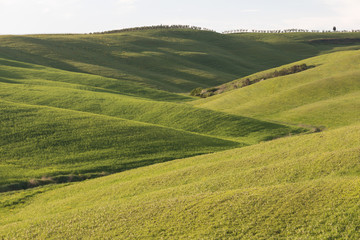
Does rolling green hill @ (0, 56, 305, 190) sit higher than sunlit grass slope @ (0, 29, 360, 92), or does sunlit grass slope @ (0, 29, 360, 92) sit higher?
sunlit grass slope @ (0, 29, 360, 92)

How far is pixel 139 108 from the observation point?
231ft

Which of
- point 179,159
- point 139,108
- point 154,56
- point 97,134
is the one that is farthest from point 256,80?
point 154,56

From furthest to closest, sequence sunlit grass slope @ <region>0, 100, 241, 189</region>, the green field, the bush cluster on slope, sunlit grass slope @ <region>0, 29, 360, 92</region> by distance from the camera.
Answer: sunlit grass slope @ <region>0, 29, 360, 92</region>
the bush cluster on slope
sunlit grass slope @ <region>0, 100, 241, 189</region>
the green field

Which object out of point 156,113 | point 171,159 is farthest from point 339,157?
point 156,113

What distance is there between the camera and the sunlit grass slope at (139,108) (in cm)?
5816

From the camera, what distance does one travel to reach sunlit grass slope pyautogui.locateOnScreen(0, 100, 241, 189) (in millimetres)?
42688

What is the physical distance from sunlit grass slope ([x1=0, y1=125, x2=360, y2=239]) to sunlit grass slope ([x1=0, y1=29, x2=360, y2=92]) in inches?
2700

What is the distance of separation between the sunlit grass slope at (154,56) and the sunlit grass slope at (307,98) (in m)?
34.3

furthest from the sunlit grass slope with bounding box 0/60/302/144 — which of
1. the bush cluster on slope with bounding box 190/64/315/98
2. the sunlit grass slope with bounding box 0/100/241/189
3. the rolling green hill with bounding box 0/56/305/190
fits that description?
the bush cluster on slope with bounding box 190/64/315/98

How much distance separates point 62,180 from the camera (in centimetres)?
4006

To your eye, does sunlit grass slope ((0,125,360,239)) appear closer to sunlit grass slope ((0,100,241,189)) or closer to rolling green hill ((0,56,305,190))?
sunlit grass slope ((0,100,241,189))

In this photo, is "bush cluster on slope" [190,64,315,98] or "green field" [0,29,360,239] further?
"bush cluster on slope" [190,64,315,98]

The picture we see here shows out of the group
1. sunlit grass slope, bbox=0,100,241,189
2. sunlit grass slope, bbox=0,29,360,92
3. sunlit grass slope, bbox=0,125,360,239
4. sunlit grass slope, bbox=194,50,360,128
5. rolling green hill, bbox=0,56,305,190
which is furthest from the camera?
sunlit grass slope, bbox=0,29,360,92

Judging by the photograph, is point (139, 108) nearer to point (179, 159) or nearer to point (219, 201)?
point (179, 159)
